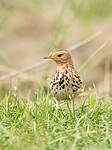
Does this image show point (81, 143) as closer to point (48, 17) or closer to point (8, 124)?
point (8, 124)

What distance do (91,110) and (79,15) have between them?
7509mm

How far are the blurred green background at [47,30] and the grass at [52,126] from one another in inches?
213

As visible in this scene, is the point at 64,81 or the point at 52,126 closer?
the point at 52,126

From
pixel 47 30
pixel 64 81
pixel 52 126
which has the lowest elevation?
pixel 52 126

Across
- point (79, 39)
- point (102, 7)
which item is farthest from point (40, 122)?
point (102, 7)

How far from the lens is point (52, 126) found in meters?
4.54

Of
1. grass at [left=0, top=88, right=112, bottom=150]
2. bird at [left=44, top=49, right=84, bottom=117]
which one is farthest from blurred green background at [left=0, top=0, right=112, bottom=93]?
grass at [left=0, top=88, right=112, bottom=150]

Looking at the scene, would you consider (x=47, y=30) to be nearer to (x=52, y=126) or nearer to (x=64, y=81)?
(x=64, y=81)

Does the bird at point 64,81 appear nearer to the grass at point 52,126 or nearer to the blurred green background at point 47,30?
the grass at point 52,126

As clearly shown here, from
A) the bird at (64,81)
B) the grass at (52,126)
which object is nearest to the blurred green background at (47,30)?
the bird at (64,81)

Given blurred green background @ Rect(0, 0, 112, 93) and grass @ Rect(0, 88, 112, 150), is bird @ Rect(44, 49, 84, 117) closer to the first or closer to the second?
grass @ Rect(0, 88, 112, 150)

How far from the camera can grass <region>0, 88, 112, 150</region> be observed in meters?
4.12

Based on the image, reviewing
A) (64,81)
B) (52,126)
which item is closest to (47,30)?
(64,81)

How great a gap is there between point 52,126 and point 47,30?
8616 millimetres
